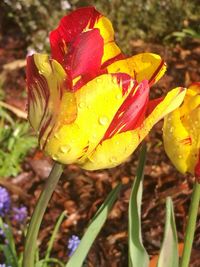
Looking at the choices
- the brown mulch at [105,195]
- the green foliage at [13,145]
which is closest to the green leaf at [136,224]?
the brown mulch at [105,195]

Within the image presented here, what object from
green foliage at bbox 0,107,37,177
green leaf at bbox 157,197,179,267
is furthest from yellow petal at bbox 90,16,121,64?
green foliage at bbox 0,107,37,177

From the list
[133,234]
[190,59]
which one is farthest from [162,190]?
[133,234]

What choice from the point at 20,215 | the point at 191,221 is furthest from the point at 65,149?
the point at 20,215

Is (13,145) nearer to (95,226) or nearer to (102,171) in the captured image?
(102,171)

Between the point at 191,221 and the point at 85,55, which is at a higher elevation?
the point at 85,55

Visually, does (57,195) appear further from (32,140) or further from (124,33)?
(124,33)

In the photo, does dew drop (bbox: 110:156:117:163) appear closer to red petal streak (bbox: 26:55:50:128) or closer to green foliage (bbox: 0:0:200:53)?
red petal streak (bbox: 26:55:50:128)

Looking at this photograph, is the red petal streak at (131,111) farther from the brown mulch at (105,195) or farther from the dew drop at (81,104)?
the brown mulch at (105,195)

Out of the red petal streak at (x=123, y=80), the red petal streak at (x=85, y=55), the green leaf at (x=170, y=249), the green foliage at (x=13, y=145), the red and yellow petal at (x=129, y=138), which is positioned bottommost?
the green foliage at (x=13, y=145)
